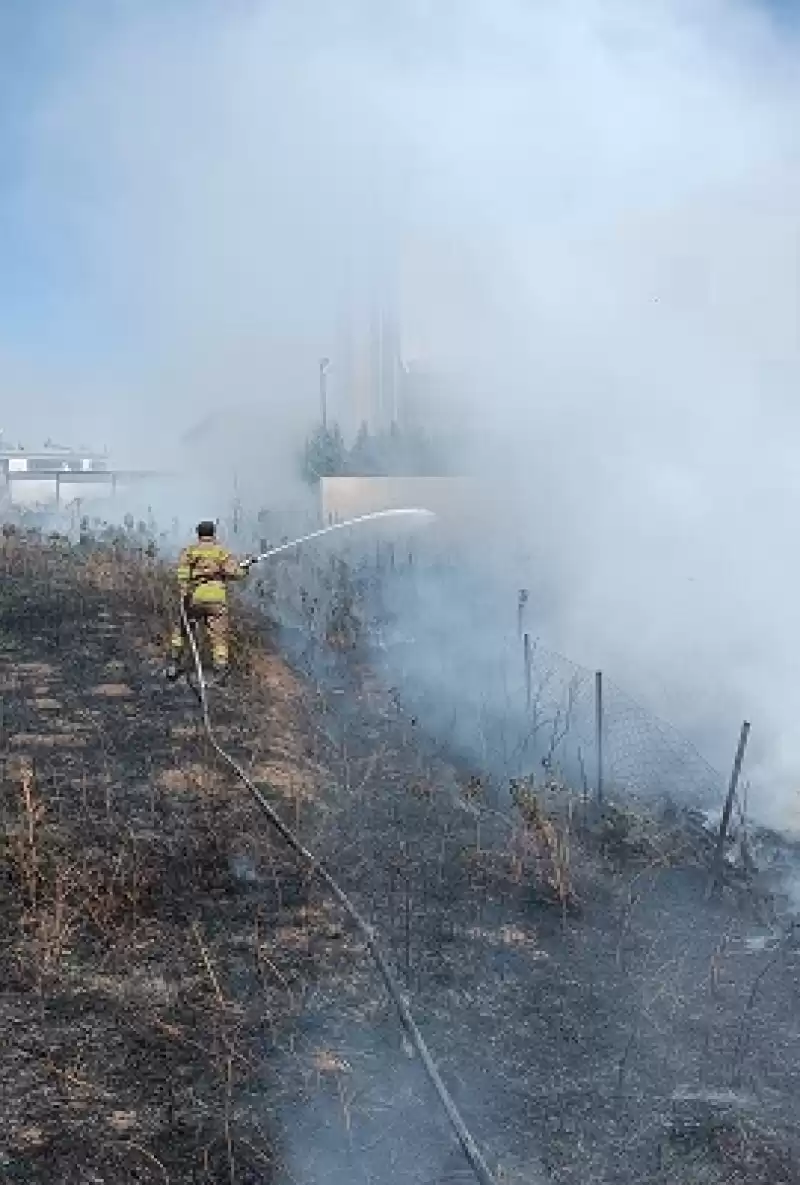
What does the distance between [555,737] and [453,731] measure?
0.67 meters

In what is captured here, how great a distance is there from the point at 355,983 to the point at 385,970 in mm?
350

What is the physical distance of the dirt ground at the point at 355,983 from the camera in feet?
9.49

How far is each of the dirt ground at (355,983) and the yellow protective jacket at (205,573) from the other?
1121 millimetres

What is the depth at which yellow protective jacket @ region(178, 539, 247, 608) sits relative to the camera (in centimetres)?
709

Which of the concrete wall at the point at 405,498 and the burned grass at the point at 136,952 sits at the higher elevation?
the concrete wall at the point at 405,498

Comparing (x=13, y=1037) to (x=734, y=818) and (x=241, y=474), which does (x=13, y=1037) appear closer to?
(x=734, y=818)

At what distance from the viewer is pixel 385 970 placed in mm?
3396

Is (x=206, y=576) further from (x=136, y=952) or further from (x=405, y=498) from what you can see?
(x=405, y=498)

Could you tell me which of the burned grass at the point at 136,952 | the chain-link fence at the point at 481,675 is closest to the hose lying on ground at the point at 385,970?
the burned grass at the point at 136,952

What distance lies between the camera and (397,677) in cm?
837

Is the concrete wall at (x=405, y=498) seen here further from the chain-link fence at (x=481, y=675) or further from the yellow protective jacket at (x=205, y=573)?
the yellow protective jacket at (x=205, y=573)

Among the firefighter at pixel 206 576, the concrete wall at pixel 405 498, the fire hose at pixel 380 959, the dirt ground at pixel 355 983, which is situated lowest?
the dirt ground at pixel 355 983

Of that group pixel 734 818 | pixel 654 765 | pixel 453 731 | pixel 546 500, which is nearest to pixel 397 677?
pixel 453 731

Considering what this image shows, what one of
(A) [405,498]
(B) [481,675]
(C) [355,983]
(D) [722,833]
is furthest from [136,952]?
(A) [405,498]
